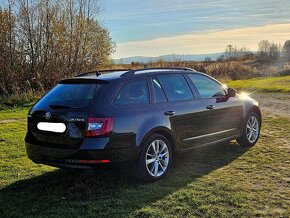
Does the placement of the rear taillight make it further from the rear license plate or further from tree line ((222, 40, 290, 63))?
tree line ((222, 40, 290, 63))

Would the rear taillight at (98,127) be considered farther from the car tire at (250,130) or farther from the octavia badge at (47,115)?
the car tire at (250,130)

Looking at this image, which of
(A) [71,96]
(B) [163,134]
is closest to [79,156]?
(A) [71,96]

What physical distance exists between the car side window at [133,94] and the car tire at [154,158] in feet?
1.89

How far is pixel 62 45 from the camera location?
2152 centimetres

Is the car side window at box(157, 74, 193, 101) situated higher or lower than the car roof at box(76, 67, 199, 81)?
lower

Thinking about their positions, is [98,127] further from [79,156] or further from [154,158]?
[154,158]

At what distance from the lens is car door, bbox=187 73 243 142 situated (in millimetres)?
6980

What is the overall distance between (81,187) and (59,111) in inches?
45.0

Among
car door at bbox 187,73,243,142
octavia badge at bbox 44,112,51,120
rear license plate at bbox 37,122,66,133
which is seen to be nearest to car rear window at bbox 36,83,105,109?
octavia badge at bbox 44,112,51,120

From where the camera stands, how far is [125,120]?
213 inches

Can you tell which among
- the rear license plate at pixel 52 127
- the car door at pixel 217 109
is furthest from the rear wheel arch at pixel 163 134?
the rear license plate at pixel 52 127

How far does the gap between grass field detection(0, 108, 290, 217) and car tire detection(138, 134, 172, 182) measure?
141 millimetres

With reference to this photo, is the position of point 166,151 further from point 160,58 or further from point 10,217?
point 160,58

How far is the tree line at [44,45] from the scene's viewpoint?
19.4 metres
